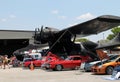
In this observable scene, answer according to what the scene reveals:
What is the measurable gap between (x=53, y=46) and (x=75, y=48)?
2.37 m

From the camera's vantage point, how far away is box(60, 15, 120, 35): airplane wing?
1075 inches

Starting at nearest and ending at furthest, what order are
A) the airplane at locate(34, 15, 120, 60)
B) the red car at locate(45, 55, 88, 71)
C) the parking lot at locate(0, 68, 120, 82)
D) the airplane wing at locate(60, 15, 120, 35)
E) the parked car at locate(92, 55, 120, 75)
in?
the parking lot at locate(0, 68, 120, 82)
the parked car at locate(92, 55, 120, 75)
the airplane wing at locate(60, 15, 120, 35)
the red car at locate(45, 55, 88, 71)
the airplane at locate(34, 15, 120, 60)

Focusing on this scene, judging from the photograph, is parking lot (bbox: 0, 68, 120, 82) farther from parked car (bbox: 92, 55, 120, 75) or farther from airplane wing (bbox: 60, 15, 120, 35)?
airplane wing (bbox: 60, 15, 120, 35)

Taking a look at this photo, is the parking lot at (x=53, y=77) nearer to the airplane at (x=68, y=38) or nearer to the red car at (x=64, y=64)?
the red car at (x=64, y=64)

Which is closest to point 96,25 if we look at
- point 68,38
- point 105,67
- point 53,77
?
point 68,38

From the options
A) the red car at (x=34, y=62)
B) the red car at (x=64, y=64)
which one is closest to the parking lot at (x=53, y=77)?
the red car at (x=64, y=64)

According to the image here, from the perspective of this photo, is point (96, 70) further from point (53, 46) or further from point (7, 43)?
point (7, 43)

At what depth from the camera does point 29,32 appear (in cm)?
6284

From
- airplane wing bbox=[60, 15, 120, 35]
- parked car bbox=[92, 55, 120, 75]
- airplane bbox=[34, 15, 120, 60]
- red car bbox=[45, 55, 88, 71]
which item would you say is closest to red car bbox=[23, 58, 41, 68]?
airplane bbox=[34, 15, 120, 60]

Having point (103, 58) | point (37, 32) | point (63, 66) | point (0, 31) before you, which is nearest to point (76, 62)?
point (63, 66)

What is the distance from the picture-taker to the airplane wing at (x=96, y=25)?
1075 inches

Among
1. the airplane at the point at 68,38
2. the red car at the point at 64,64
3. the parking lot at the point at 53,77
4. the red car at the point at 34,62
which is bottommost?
the parking lot at the point at 53,77

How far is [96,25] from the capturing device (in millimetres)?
31828

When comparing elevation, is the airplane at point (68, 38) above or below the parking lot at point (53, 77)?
above
